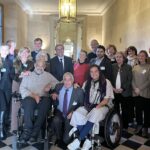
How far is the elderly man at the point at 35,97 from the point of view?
313 cm

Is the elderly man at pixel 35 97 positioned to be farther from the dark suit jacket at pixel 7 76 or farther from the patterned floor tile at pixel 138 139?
the patterned floor tile at pixel 138 139

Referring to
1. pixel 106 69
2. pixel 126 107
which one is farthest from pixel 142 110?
pixel 106 69

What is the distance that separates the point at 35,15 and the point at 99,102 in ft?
31.3

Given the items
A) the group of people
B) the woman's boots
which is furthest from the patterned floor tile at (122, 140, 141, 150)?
the woman's boots

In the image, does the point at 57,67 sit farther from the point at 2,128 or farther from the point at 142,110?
the point at 142,110

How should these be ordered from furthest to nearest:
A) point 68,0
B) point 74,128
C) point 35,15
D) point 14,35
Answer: point 35,15 → point 14,35 → point 68,0 → point 74,128

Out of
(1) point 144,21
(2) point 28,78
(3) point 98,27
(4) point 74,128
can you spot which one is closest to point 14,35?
(3) point 98,27

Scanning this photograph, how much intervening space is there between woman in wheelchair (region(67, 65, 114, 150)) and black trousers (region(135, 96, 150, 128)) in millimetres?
686

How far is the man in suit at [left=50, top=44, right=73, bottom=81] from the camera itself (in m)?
4.11

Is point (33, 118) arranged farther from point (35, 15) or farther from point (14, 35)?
point (35, 15)

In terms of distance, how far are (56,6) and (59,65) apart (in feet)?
23.8

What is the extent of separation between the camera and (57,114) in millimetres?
3283

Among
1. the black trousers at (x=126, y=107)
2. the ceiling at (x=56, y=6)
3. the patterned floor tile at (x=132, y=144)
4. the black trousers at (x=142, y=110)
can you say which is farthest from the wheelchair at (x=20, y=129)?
the ceiling at (x=56, y=6)

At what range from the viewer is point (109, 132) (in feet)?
10.5
